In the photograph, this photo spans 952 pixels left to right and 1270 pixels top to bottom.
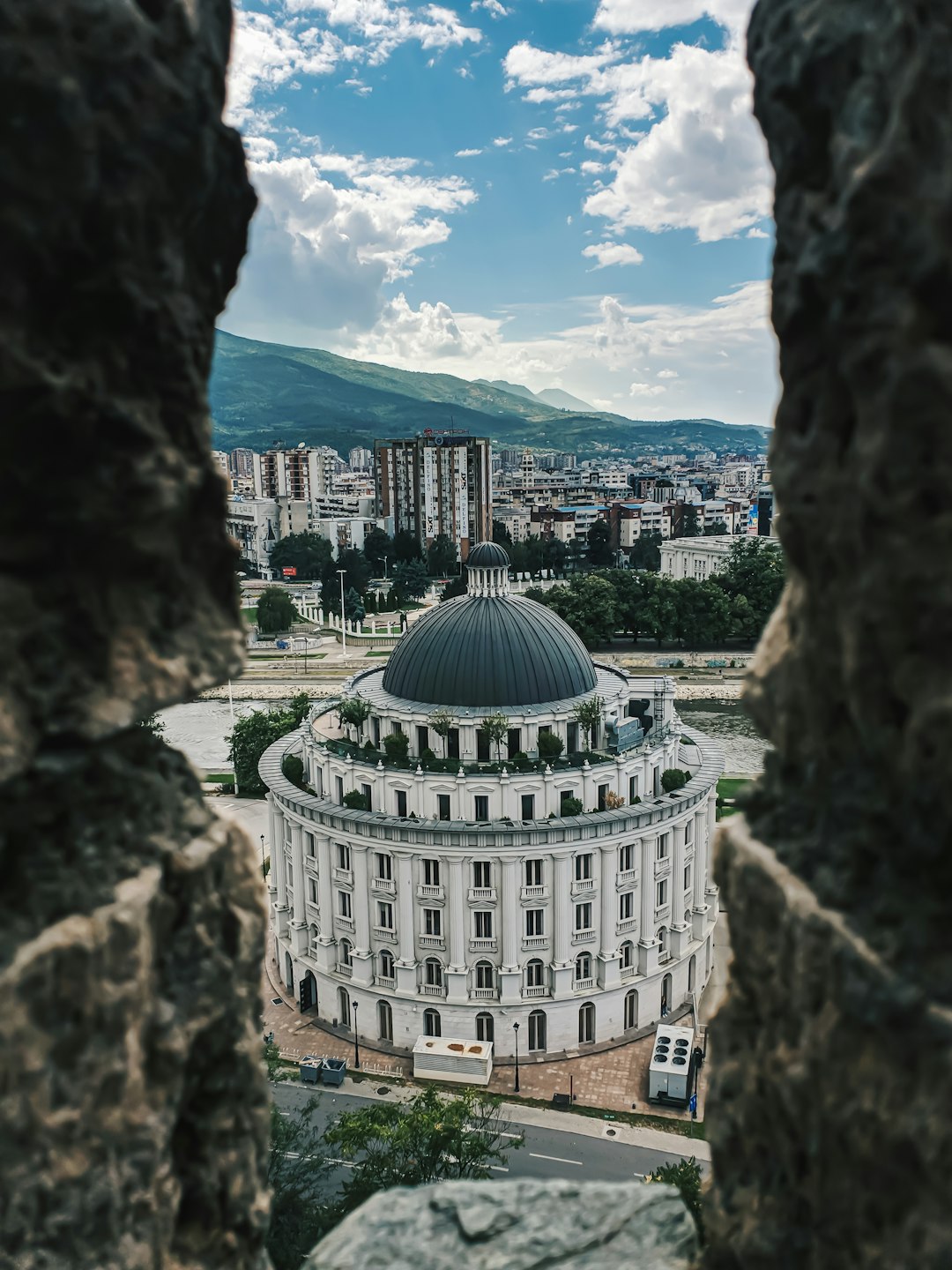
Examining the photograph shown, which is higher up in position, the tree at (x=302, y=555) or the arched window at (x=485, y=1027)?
the tree at (x=302, y=555)

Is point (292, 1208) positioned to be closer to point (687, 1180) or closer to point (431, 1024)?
point (687, 1180)

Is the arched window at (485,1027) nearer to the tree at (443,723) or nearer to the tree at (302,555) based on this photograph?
the tree at (443,723)

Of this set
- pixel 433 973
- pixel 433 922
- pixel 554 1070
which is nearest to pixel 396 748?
pixel 433 922

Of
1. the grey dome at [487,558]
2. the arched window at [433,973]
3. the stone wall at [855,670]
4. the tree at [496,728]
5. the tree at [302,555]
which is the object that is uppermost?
the stone wall at [855,670]

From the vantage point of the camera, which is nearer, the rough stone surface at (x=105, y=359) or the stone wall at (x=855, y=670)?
the stone wall at (x=855, y=670)

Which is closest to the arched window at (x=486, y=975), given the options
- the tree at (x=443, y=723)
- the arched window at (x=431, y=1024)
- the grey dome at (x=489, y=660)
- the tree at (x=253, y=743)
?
the arched window at (x=431, y=1024)

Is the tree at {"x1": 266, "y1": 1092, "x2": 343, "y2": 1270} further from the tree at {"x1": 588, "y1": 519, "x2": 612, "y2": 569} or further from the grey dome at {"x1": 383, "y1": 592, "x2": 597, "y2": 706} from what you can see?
the tree at {"x1": 588, "y1": 519, "x2": 612, "y2": 569}

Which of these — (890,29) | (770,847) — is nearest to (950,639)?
(770,847)
